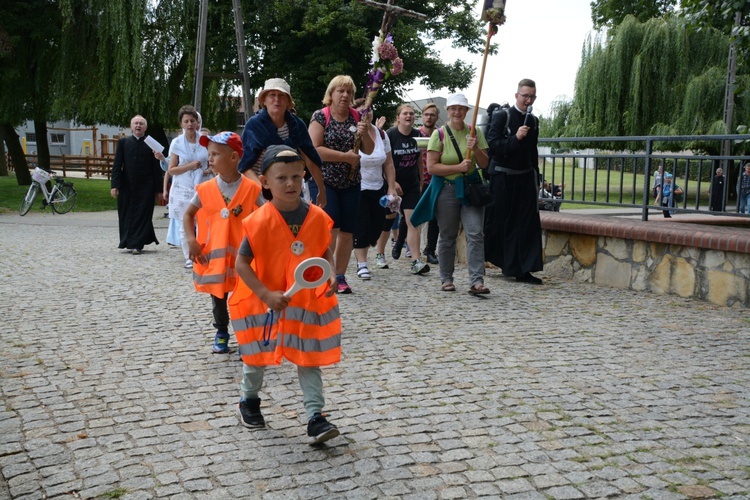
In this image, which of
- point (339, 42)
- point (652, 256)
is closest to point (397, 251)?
point (652, 256)

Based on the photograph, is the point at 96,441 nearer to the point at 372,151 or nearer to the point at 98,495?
the point at 98,495

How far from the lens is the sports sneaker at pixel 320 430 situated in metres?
3.92

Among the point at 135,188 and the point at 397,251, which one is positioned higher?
the point at 135,188

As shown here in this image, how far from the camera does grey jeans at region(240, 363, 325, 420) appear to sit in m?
4.04

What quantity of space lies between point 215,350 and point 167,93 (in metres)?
19.9

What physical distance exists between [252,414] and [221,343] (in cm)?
171

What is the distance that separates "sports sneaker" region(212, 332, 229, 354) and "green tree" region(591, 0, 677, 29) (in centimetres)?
3483

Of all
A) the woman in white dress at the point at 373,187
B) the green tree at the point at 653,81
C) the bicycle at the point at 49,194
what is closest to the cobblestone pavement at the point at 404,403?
the woman in white dress at the point at 373,187

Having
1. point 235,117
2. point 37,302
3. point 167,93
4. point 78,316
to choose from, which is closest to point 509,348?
point 78,316

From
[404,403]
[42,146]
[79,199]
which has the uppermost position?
[42,146]

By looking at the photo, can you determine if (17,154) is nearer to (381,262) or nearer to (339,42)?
(339,42)

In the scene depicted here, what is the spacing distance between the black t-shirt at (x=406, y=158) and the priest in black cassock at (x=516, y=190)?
1.33 m

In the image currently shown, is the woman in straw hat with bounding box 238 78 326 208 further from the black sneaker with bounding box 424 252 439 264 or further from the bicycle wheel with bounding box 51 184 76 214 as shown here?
the bicycle wheel with bounding box 51 184 76 214

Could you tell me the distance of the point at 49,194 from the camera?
71.5ft
